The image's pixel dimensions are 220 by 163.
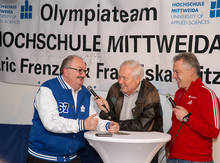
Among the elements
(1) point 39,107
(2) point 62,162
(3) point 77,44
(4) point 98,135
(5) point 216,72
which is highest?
(3) point 77,44

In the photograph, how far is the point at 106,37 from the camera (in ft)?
14.0

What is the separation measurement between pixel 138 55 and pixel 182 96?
105 centimetres

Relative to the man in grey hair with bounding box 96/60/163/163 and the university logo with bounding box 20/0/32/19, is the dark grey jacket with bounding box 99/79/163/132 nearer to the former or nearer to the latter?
the man in grey hair with bounding box 96/60/163/163

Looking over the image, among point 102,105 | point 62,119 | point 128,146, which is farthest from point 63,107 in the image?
point 128,146

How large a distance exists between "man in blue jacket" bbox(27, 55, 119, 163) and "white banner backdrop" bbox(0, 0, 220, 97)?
1.10 m

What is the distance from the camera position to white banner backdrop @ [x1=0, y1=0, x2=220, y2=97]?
3773 millimetres

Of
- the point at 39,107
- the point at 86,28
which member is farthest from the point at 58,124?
the point at 86,28

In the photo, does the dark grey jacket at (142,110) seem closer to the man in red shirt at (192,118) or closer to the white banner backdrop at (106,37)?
the man in red shirt at (192,118)

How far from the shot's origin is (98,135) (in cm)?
284

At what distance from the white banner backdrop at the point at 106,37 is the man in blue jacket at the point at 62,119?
110 centimetres

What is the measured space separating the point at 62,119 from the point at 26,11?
7.62 feet

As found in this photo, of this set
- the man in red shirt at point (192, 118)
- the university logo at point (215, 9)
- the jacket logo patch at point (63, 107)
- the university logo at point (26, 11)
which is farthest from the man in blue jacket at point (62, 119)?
the university logo at point (26, 11)

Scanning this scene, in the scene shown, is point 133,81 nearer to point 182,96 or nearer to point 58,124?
point 182,96

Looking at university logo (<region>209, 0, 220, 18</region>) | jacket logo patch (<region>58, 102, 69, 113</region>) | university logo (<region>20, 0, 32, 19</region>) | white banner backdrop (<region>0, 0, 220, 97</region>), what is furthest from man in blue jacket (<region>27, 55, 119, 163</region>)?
university logo (<region>20, 0, 32, 19</region>)
